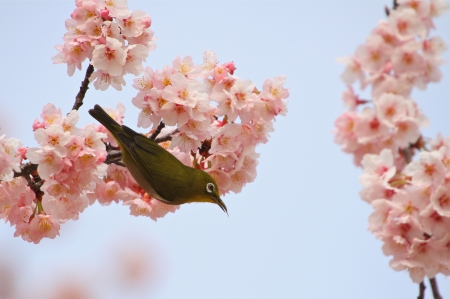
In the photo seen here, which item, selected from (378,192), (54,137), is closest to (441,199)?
(378,192)

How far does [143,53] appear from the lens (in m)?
3.46

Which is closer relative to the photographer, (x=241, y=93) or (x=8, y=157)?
(x=8, y=157)

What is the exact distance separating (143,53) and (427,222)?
1990 mm

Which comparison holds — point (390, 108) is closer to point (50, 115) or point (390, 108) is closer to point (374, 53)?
point (374, 53)

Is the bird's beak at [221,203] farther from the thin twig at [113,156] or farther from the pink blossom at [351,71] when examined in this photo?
the pink blossom at [351,71]

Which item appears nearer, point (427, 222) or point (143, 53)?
point (427, 222)

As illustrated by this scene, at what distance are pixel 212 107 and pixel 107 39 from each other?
0.75 m

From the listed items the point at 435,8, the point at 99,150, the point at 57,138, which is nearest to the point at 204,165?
the point at 99,150

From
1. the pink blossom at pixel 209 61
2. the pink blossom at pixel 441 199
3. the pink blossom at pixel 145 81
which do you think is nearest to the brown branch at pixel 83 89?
the pink blossom at pixel 145 81

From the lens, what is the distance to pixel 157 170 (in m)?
4.03

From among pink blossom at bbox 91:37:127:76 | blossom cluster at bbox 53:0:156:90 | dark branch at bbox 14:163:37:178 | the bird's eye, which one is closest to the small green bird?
the bird's eye

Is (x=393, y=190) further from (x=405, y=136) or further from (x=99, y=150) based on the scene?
(x=99, y=150)

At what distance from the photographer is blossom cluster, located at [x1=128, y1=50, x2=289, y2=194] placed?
337 centimetres

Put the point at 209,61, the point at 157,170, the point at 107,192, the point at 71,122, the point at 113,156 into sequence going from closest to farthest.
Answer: the point at 71,122 → the point at 209,61 → the point at 113,156 → the point at 107,192 → the point at 157,170
